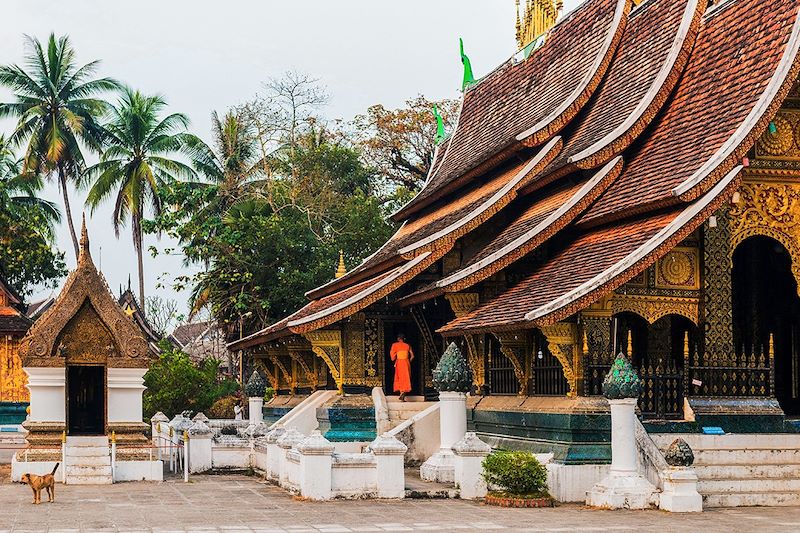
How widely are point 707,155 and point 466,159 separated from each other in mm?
9372

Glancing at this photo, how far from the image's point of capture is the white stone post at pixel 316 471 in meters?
14.7

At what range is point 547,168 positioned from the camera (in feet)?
60.9

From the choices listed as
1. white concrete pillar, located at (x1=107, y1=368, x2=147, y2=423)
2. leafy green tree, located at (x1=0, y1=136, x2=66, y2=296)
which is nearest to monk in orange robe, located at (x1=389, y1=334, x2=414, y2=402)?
white concrete pillar, located at (x1=107, y1=368, x2=147, y2=423)

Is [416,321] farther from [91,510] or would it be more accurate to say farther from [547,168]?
[91,510]

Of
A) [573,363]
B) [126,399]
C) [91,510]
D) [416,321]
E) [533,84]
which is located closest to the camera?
[91,510]

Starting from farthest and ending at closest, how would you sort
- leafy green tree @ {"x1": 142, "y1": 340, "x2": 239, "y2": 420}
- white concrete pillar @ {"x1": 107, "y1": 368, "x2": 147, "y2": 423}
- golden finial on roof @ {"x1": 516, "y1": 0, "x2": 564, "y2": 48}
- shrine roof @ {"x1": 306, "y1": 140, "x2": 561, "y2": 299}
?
leafy green tree @ {"x1": 142, "y1": 340, "x2": 239, "y2": 420}
golden finial on roof @ {"x1": 516, "y1": 0, "x2": 564, "y2": 48}
shrine roof @ {"x1": 306, "y1": 140, "x2": 561, "y2": 299}
white concrete pillar @ {"x1": 107, "y1": 368, "x2": 147, "y2": 423}

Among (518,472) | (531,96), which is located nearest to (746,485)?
(518,472)

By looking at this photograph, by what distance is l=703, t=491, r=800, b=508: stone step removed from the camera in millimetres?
14180

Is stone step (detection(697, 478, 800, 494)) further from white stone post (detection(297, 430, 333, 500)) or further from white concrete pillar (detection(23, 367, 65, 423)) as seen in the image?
white concrete pillar (detection(23, 367, 65, 423))

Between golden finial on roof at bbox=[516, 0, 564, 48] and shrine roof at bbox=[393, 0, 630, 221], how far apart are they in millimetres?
656

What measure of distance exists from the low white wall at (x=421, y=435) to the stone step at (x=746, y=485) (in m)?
5.47

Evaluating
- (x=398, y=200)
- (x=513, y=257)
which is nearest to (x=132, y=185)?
(x=398, y=200)

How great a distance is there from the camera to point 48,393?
17766mm

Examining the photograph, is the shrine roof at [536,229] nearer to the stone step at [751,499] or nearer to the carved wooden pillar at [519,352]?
the carved wooden pillar at [519,352]
